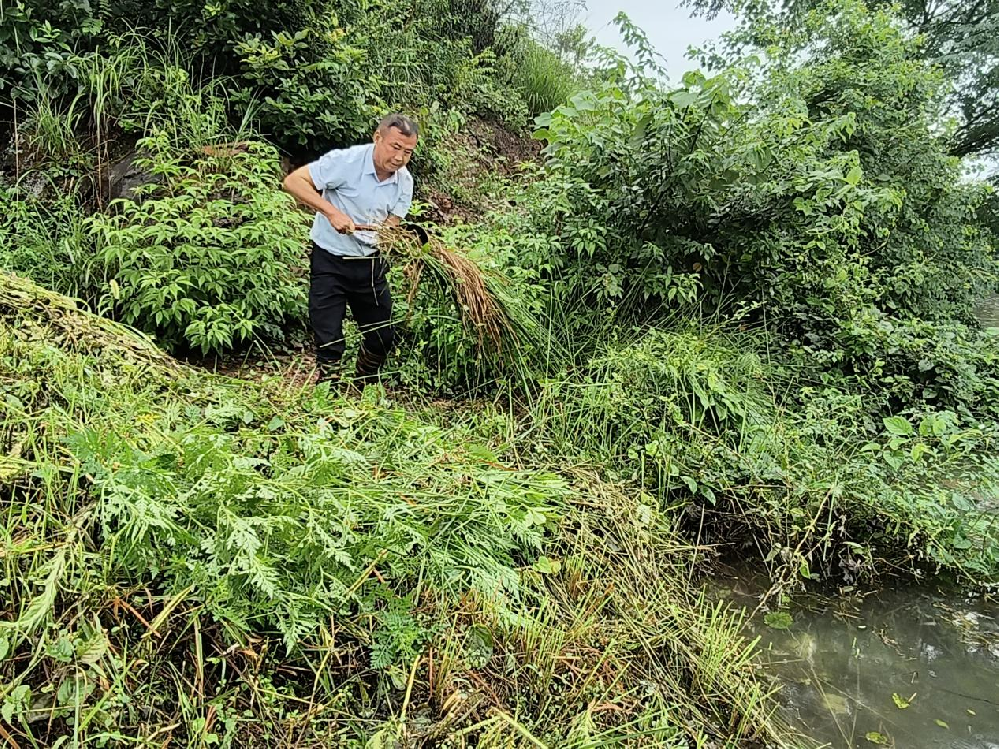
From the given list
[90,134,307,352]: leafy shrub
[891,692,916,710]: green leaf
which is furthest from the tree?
[891,692,916,710]: green leaf

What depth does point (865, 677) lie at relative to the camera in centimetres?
249

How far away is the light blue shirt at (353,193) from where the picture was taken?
3285 millimetres

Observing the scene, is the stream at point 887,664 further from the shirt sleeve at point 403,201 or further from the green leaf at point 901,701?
the shirt sleeve at point 403,201

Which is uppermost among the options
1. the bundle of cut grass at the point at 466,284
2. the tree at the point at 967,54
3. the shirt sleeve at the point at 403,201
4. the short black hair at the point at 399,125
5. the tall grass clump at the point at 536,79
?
the tree at the point at 967,54

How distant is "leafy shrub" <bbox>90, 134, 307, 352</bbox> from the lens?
3514 millimetres

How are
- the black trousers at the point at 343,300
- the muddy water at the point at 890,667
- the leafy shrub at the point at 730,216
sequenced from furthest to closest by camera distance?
the leafy shrub at the point at 730,216
the black trousers at the point at 343,300
the muddy water at the point at 890,667

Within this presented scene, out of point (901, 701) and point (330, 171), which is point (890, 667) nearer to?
point (901, 701)

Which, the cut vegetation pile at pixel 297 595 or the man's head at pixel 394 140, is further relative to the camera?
the man's head at pixel 394 140

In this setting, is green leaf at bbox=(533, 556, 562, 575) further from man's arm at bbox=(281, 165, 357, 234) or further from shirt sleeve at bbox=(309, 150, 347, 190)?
shirt sleeve at bbox=(309, 150, 347, 190)

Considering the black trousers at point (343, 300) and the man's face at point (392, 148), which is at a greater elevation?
the man's face at point (392, 148)

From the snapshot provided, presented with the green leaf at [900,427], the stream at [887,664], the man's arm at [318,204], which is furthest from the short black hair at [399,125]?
the green leaf at [900,427]

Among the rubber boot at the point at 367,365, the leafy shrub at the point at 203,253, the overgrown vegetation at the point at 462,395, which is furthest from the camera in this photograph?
the rubber boot at the point at 367,365

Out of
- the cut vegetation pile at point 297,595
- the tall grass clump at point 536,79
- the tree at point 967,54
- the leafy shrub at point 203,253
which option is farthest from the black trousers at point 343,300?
the tree at point 967,54

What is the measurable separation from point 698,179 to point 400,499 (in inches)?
122
